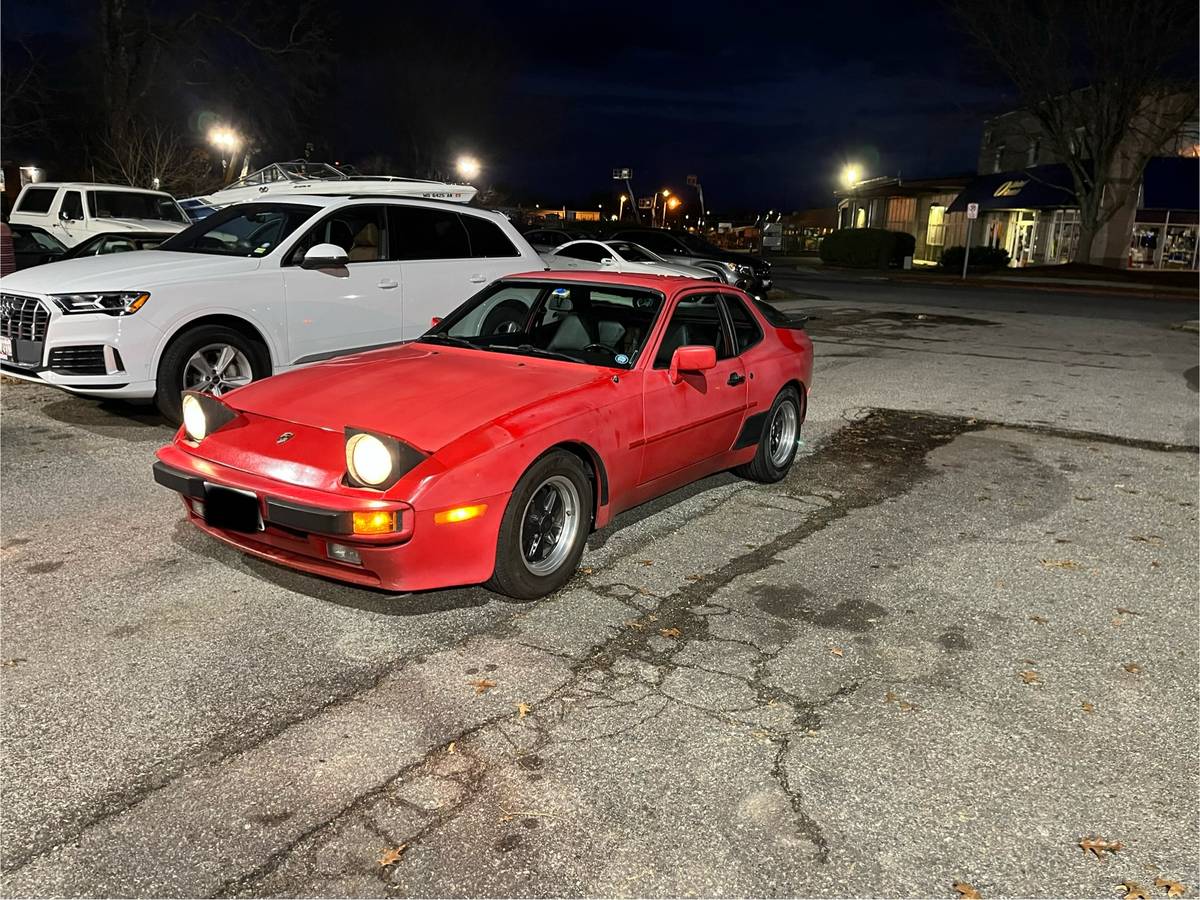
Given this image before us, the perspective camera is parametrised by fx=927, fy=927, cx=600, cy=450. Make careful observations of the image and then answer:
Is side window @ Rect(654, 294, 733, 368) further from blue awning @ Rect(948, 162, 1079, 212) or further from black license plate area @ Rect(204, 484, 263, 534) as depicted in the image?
blue awning @ Rect(948, 162, 1079, 212)

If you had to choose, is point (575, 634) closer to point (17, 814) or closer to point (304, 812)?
point (304, 812)

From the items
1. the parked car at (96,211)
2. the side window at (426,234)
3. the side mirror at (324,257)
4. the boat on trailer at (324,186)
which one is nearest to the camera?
the side mirror at (324,257)

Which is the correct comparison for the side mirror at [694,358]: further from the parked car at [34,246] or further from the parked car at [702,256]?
the parked car at [702,256]

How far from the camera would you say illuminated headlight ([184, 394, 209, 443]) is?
4.25 metres

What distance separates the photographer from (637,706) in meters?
3.40

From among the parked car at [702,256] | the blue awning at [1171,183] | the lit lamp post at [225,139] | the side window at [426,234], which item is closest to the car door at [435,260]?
the side window at [426,234]

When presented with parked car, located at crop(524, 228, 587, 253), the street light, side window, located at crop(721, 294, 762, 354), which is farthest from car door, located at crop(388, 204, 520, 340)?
the street light

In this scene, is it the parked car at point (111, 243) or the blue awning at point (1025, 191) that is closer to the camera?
the parked car at point (111, 243)

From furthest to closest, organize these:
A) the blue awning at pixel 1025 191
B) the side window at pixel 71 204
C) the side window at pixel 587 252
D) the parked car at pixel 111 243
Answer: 1. the blue awning at pixel 1025 191
2. the side window at pixel 71 204
3. the side window at pixel 587 252
4. the parked car at pixel 111 243

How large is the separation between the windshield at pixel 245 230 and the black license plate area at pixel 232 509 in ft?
12.4

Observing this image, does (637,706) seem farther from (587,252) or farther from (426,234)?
(587,252)

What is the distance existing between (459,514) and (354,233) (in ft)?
15.6

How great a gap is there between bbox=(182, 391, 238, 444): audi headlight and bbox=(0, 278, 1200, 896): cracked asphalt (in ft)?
2.36

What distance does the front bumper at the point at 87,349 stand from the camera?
21.4 feet
